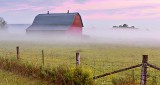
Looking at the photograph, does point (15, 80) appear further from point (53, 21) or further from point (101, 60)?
point (53, 21)

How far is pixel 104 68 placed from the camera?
56.0ft

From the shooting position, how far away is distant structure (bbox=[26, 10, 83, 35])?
6077 centimetres

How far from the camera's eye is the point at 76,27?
206 feet

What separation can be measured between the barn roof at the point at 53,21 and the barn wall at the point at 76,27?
0.75 meters

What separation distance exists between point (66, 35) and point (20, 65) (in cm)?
4520

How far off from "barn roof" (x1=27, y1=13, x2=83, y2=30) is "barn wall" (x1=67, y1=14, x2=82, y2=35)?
0.75 metres

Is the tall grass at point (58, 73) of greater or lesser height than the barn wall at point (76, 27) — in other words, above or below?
below

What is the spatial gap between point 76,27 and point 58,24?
4.16 metres

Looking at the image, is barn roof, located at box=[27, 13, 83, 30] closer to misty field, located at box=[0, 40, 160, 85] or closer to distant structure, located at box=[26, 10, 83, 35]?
distant structure, located at box=[26, 10, 83, 35]

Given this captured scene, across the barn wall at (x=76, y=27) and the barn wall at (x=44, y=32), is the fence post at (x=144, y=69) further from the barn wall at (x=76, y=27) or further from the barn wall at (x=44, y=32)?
the barn wall at (x=76, y=27)

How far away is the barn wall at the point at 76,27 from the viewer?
60.7m

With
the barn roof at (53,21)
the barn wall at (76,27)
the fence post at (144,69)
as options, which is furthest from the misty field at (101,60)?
the barn roof at (53,21)

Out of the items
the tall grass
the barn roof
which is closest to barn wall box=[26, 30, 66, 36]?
the barn roof

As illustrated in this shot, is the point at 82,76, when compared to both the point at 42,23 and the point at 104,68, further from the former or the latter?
the point at 42,23
